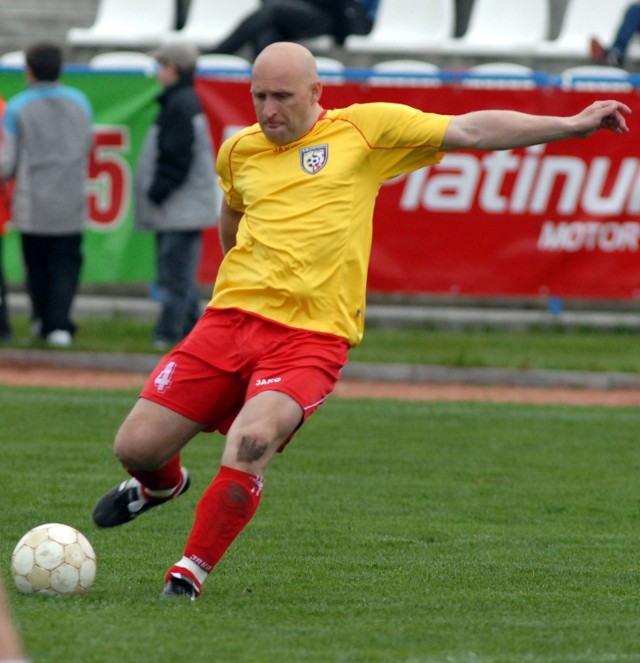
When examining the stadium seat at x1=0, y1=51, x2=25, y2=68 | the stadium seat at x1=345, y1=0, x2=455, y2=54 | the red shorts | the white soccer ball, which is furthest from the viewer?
the stadium seat at x1=345, y1=0, x2=455, y2=54

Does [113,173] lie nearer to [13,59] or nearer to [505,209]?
[13,59]

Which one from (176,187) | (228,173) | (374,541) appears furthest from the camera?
(176,187)

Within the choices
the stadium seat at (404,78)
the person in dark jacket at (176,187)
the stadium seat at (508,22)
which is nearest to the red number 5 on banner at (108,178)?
the person in dark jacket at (176,187)

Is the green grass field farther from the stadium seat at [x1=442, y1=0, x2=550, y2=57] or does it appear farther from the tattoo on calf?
the stadium seat at [x1=442, y1=0, x2=550, y2=57]

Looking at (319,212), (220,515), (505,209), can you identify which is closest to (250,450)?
(220,515)

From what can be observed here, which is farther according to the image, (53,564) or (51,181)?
(51,181)

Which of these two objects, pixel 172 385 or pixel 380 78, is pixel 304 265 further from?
pixel 380 78

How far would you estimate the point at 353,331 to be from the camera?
648cm

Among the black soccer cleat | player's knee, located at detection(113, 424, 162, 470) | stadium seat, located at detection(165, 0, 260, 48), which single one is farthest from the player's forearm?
stadium seat, located at detection(165, 0, 260, 48)

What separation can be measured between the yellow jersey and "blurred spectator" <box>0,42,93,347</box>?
7707 mm

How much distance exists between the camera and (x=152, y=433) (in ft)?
20.9

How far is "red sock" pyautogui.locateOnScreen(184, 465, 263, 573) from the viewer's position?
6.03 metres

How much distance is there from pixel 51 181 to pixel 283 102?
26.6 ft

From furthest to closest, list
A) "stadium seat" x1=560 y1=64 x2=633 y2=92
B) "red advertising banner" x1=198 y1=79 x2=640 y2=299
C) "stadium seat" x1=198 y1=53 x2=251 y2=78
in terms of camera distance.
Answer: "stadium seat" x1=198 y1=53 x2=251 y2=78 → "red advertising banner" x1=198 y1=79 x2=640 y2=299 → "stadium seat" x1=560 y1=64 x2=633 y2=92
